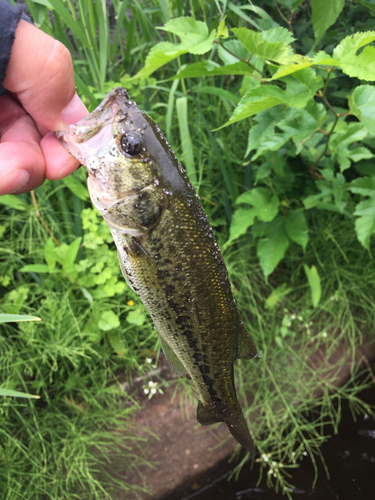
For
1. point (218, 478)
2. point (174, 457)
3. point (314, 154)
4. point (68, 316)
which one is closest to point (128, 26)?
point (314, 154)

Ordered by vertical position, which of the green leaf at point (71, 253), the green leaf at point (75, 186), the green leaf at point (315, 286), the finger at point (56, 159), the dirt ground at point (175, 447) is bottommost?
the dirt ground at point (175, 447)

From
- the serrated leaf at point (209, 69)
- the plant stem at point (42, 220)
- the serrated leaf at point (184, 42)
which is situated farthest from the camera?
the plant stem at point (42, 220)

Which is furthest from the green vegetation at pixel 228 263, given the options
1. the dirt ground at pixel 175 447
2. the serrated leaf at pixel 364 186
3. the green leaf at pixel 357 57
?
the green leaf at pixel 357 57

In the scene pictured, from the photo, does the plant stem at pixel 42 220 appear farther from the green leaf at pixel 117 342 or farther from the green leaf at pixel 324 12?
the green leaf at pixel 324 12

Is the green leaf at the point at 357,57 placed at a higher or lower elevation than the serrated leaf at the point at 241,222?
higher

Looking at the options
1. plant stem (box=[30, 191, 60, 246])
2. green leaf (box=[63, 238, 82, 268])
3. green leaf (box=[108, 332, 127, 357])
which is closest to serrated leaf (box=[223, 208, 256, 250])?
green leaf (box=[63, 238, 82, 268])

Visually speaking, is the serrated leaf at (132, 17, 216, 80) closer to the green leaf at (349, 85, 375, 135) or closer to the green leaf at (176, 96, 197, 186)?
the green leaf at (349, 85, 375, 135)

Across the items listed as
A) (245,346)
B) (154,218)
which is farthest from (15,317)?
(245,346)

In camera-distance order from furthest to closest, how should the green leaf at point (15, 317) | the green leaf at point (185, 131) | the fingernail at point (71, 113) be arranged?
the green leaf at point (185, 131)
the fingernail at point (71, 113)
the green leaf at point (15, 317)
